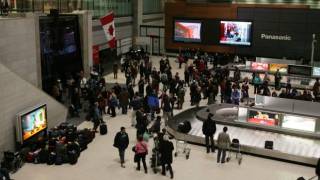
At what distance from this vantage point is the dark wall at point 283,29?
3562 centimetres

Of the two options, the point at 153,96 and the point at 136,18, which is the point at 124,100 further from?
the point at 136,18

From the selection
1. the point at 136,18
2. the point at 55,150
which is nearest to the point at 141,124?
the point at 55,150

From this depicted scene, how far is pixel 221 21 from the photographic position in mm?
38688

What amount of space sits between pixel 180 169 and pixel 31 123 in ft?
18.8

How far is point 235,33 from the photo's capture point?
3803cm

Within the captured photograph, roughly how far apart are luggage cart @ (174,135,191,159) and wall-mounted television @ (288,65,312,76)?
14.7 meters

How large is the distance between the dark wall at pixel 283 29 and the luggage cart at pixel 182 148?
22.3 meters

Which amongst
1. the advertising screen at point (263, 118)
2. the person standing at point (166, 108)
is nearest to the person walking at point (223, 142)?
the advertising screen at point (263, 118)

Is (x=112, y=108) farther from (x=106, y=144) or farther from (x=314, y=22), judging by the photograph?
(x=314, y=22)

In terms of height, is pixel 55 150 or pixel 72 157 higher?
pixel 55 150

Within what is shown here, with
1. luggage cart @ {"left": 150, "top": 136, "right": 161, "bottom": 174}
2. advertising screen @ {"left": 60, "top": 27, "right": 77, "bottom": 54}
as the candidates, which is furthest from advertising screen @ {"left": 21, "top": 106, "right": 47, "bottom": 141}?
advertising screen @ {"left": 60, "top": 27, "right": 77, "bottom": 54}

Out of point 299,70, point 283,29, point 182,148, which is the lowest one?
point 182,148

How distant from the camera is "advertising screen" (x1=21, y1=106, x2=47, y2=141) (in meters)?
15.9

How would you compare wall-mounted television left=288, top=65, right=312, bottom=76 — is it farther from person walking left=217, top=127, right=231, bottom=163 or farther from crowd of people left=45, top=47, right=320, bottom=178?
person walking left=217, top=127, right=231, bottom=163
